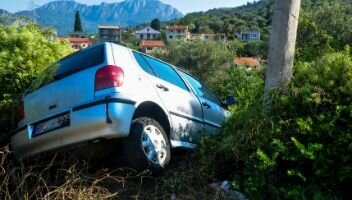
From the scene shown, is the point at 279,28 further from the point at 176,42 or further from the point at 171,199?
the point at 176,42

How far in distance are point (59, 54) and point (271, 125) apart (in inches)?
193

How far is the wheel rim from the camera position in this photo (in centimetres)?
555

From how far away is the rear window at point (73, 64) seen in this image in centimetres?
558

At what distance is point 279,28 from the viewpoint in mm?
5613

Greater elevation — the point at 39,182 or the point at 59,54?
the point at 59,54

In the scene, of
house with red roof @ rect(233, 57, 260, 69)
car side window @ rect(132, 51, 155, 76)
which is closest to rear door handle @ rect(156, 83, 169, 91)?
car side window @ rect(132, 51, 155, 76)

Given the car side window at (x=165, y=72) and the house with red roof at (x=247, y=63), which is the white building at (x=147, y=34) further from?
the car side window at (x=165, y=72)

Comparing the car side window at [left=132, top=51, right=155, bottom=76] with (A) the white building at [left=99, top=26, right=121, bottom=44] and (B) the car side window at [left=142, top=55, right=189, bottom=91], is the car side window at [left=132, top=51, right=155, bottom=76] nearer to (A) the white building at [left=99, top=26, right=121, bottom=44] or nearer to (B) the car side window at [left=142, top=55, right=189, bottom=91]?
(B) the car side window at [left=142, top=55, right=189, bottom=91]

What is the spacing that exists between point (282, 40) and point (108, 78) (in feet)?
6.15

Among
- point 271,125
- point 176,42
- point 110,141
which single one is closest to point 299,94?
point 271,125

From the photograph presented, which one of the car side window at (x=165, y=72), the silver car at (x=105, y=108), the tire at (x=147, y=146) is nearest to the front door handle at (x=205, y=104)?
the car side window at (x=165, y=72)

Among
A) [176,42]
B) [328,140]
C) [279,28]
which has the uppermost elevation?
[279,28]

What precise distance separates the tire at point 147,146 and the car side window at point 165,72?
32.1 inches

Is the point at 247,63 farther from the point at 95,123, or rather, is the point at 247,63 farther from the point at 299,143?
the point at 299,143
